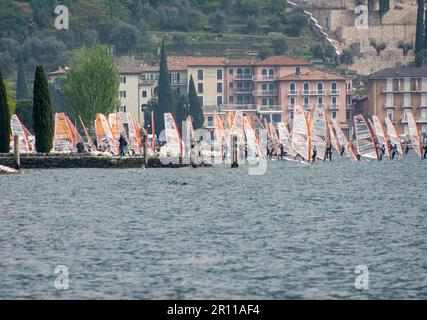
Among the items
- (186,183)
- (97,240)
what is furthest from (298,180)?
(97,240)

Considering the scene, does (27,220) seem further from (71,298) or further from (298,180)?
(298,180)

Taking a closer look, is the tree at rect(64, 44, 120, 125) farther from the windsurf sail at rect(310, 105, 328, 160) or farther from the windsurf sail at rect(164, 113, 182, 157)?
the windsurf sail at rect(164, 113, 182, 157)

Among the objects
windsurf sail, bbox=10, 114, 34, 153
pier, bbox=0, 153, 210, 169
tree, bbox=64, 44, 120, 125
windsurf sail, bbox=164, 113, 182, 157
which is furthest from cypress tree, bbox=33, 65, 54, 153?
tree, bbox=64, 44, 120, 125

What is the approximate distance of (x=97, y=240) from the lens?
58.7 m

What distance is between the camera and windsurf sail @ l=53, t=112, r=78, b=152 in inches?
4968

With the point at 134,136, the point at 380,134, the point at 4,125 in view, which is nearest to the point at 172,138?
the point at 134,136

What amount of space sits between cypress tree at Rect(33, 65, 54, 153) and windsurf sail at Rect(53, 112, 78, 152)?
8.61 m

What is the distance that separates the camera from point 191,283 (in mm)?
47312

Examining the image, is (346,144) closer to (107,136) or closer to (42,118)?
(107,136)

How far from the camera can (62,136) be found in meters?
128
